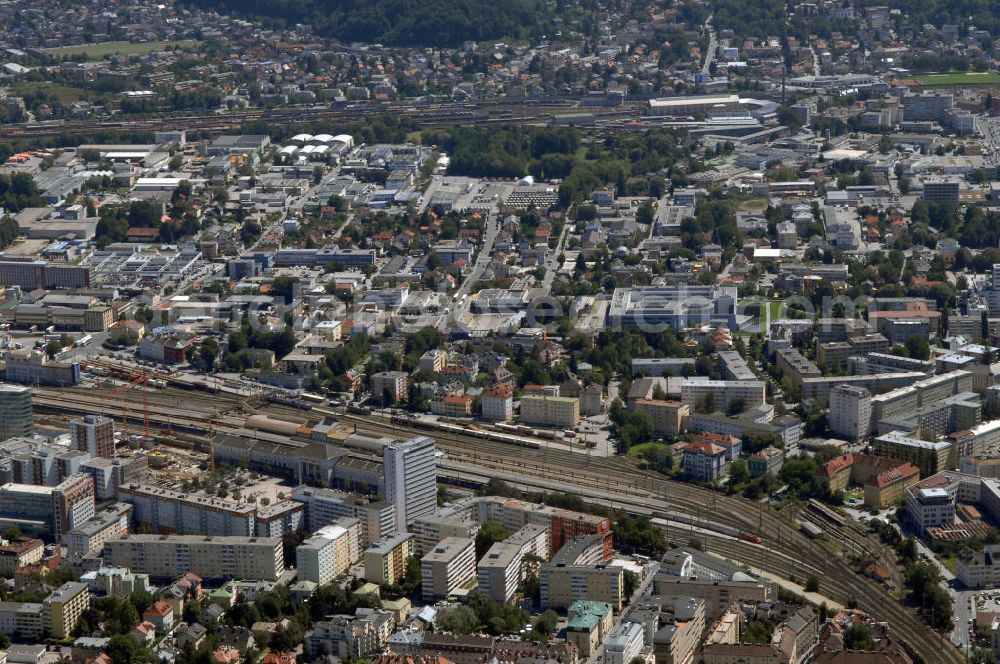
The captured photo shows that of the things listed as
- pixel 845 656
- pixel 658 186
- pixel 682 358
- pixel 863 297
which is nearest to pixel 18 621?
pixel 845 656

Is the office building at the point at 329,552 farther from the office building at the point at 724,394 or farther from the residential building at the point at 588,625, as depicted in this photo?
the office building at the point at 724,394

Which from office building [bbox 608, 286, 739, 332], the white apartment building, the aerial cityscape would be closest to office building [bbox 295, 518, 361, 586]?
the aerial cityscape

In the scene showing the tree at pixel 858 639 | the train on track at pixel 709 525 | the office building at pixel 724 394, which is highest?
the office building at pixel 724 394

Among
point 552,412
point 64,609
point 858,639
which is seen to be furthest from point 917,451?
point 64,609

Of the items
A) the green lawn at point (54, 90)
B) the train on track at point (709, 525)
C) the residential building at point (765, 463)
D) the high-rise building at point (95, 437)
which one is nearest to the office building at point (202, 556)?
the high-rise building at point (95, 437)

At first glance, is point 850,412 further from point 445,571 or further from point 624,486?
point 445,571

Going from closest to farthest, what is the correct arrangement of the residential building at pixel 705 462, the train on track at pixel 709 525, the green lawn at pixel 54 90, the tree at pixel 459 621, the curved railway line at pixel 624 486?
the tree at pixel 459 621 < the curved railway line at pixel 624 486 < the train on track at pixel 709 525 < the residential building at pixel 705 462 < the green lawn at pixel 54 90
